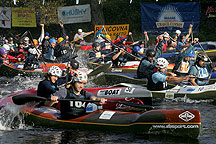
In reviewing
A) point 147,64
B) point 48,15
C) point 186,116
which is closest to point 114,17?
point 48,15

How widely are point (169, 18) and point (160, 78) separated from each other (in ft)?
49.6

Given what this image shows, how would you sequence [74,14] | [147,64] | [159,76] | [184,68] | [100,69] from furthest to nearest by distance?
[74,14] → [100,69] → [184,68] → [147,64] → [159,76]

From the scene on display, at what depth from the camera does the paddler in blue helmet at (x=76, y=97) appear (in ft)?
30.0

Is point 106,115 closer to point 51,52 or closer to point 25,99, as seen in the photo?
point 25,99

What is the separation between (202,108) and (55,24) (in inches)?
906

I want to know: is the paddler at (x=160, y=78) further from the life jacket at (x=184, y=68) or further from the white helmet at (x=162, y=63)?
the life jacket at (x=184, y=68)

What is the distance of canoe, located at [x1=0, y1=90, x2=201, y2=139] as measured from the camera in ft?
28.4

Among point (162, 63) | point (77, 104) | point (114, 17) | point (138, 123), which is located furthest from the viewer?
point (114, 17)

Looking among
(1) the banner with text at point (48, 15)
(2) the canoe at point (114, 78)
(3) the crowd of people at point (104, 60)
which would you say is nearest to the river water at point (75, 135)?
(3) the crowd of people at point (104, 60)

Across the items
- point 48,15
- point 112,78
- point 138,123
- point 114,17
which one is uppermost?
point 48,15

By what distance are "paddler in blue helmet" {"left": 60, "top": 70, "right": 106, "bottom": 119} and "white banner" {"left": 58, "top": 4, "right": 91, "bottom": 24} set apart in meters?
21.0

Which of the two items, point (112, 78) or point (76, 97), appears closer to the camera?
point (76, 97)

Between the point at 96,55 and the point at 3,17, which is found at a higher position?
the point at 3,17

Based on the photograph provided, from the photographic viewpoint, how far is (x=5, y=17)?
3409cm
